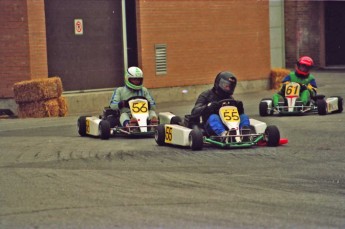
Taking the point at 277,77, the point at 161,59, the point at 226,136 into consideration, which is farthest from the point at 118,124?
the point at 277,77

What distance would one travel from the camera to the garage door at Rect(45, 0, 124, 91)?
73.9ft

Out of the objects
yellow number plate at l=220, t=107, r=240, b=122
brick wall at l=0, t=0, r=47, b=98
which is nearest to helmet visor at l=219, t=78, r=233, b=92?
yellow number plate at l=220, t=107, r=240, b=122

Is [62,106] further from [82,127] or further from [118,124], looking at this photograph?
[118,124]

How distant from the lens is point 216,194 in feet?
30.8

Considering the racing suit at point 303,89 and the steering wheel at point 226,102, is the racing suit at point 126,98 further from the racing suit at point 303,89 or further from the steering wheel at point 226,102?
the racing suit at point 303,89

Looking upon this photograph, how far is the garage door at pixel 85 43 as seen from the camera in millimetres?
22516

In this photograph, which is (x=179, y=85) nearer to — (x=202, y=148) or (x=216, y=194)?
(x=202, y=148)

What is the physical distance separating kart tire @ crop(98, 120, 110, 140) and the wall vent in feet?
30.2

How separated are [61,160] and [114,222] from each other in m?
4.72

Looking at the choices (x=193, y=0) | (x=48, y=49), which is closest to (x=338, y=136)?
(x=48, y=49)

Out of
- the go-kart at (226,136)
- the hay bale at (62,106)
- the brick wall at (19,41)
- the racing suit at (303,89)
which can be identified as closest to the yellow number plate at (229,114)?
the go-kart at (226,136)

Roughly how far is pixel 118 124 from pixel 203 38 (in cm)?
998

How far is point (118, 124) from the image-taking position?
16.0 metres

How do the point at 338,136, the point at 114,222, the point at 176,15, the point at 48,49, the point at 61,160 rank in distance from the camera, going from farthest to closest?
1. the point at 176,15
2. the point at 48,49
3. the point at 338,136
4. the point at 61,160
5. the point at 114,222
